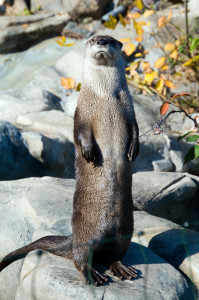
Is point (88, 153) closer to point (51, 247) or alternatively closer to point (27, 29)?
point (51, 247)

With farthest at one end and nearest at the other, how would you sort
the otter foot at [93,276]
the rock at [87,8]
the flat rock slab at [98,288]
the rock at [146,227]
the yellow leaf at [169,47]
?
the rock at [87,8] → the yellow leaf at [169,47] → the rock at [146,227] → the otter foot at [93,276] → the flat rock slab at [98,288]

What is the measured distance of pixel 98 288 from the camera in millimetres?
3744

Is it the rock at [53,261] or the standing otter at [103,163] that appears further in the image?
the standing otter at [103,163]

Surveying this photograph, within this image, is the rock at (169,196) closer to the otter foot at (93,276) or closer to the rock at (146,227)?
the rock at (146,227)

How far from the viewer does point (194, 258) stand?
4473 mm

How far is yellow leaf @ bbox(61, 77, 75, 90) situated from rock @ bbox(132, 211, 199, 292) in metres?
3.98

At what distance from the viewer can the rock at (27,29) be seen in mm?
10625

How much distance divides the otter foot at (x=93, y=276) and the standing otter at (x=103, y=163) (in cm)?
9

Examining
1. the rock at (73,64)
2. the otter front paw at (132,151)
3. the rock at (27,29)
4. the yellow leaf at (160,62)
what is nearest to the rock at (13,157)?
the otter front paw at (132,151)

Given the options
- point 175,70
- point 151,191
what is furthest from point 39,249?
point 175,70

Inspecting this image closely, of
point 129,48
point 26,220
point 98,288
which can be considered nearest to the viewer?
point 98,288

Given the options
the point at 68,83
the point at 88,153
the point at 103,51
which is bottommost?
the point at 68,83

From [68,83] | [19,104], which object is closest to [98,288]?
[19,104]

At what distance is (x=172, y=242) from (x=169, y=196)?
1.19 meters
